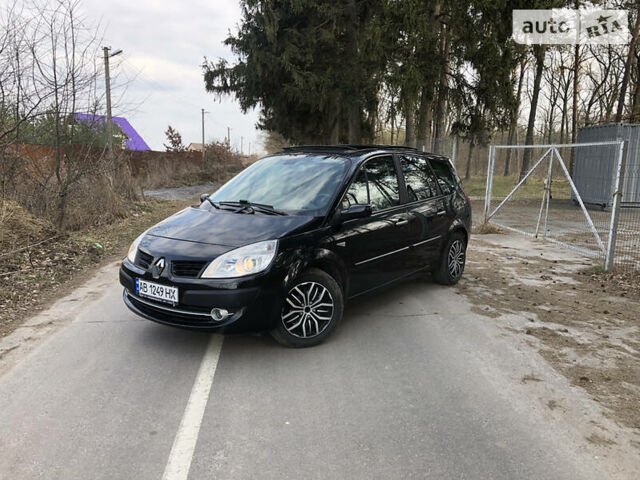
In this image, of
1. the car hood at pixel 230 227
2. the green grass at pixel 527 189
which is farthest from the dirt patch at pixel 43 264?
the green grass at pixel 527 189

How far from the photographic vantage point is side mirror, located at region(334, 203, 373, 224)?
4.29 meters

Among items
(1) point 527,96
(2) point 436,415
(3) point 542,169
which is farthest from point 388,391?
(1) point 527,96

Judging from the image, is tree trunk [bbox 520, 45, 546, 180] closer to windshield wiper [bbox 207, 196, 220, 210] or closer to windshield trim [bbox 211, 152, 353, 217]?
windshield trim [bbox 211, 152, 353, 217]

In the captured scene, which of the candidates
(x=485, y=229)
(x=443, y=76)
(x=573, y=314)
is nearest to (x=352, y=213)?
(x=573, y=314)

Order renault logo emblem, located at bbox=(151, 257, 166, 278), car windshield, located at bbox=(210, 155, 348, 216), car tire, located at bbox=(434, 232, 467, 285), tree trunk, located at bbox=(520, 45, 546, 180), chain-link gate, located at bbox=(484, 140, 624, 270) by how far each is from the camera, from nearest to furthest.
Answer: renault logo emblem, located at bbox=(151, 257, 166, 278), car windshield, located at bbox=(210, 155, 348, 216), car tire, located at bbox=(434, 232, 467, 285), chain-link gate, located at bbox=(484, 140, 624, 270), tree trunk, located at bbox=(520, 45, 546, 180)

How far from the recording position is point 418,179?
5594 millimetres

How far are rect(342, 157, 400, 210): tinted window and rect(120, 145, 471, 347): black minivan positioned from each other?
0.04ft

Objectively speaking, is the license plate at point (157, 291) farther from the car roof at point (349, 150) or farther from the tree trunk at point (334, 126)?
the tree trunk at point (334, 126)

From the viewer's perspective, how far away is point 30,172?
879 centimetres

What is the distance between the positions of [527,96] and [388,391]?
30613 millimetres

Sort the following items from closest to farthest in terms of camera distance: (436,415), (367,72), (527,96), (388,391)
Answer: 1. (436,415)
2. (388,391)
3. (367,72)
4. (527,96)

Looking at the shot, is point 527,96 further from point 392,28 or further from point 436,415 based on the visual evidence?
point 436,415

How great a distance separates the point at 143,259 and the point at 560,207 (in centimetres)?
1686

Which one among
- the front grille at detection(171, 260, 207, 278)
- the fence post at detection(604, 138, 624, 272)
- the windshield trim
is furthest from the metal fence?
the front grille at detection(171, 260, 207, 278)
